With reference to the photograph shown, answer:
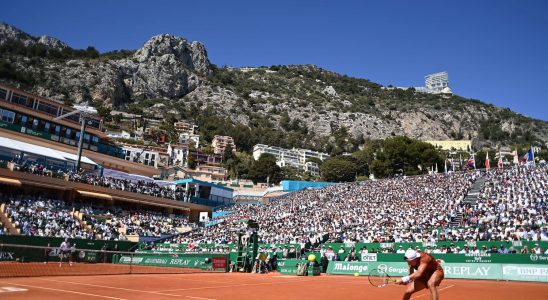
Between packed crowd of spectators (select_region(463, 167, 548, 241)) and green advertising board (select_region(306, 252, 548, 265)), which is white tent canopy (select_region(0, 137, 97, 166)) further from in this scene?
packed crowd of spectators (select_region(463, 167, 548, 241))

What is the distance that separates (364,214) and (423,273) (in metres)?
35.2

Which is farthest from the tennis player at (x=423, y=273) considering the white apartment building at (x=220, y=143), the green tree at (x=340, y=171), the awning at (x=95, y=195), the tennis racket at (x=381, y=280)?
the white apartment building at (x=220, y=143)

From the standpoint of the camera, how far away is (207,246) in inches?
1625

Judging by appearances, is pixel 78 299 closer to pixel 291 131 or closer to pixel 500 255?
pixel 500 255

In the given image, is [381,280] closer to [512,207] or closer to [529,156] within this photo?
[512,207]

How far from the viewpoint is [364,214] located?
4378 centimetres

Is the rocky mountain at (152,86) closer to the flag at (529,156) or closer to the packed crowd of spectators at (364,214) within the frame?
the packed crowd of spectators at (364,214)

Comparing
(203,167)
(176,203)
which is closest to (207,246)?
(176,203)

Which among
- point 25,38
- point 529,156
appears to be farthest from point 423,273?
point 25,38

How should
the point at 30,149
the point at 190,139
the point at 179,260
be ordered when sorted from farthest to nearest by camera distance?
the point at 190,139, the point at 30,149, the point at 179,260

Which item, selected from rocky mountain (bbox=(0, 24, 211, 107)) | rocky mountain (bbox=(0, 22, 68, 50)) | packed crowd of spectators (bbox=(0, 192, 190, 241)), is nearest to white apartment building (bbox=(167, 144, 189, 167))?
rocky mountain (bbox=(0, 24, 211, 107))

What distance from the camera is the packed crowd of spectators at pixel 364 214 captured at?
36094mm

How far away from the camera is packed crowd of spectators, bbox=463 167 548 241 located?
29156 millimetres

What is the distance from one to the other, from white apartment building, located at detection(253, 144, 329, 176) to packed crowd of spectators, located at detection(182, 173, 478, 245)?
10363 cm
